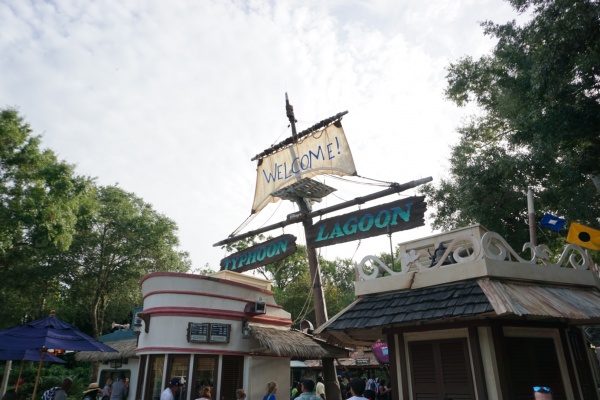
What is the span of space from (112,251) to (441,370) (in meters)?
27.9

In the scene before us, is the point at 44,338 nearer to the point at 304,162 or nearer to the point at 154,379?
the point at 154,379

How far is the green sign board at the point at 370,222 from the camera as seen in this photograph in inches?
397

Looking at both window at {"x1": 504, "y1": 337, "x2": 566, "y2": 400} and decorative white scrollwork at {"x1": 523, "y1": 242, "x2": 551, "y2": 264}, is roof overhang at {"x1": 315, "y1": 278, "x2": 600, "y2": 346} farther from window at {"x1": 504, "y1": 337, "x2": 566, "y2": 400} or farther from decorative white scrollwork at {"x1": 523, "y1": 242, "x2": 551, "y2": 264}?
decorative white scrollwork at {"x1": 523, "y1": 242, "x2": 551, "y2": 264}

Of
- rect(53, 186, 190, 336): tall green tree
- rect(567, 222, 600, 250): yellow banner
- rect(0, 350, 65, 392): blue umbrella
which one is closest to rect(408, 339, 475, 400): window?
rect(567, 222, 600, 250): yellow banner

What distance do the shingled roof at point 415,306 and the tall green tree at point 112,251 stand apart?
25064mm

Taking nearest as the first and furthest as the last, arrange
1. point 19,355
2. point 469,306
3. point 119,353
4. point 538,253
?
point 469,306
point 538,253
point 19,355
point 119,353

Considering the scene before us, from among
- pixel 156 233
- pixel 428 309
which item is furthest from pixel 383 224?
pixel 156 233

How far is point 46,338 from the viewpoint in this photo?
8914 millimetres

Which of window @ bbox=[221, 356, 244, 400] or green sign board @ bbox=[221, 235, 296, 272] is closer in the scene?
window @ bbox=[221, 356, 244, 400]

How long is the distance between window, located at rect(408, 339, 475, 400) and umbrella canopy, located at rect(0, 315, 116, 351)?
7295mm

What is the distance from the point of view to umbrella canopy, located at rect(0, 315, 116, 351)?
28.5ft

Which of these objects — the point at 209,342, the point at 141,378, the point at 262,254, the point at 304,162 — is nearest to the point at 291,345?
the point at 209,342

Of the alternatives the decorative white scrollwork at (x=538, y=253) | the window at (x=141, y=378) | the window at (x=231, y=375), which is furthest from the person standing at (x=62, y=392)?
the decorative white scrollwork at (x=538, y=253)

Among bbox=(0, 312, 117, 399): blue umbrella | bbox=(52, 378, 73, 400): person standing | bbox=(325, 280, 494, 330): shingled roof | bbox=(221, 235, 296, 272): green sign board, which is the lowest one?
bbox=(52, 378, 73, 400): person standing
